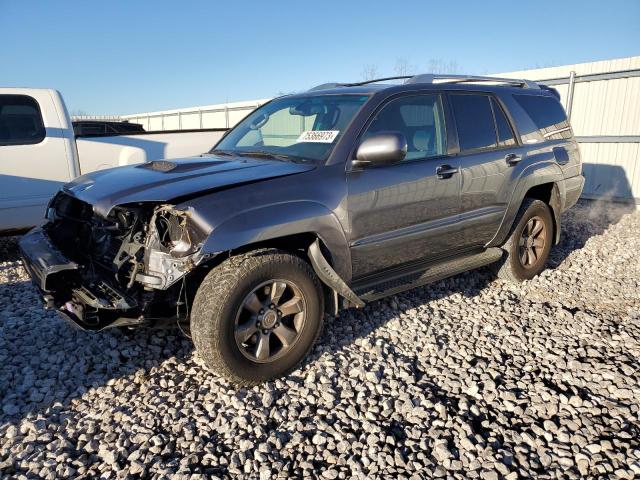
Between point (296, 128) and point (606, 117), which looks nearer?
point (296, 128)

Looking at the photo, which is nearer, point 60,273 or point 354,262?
point 60,273

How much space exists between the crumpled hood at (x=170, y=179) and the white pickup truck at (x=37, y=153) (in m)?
2.54

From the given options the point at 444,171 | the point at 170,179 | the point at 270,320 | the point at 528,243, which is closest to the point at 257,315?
the point at 270,320

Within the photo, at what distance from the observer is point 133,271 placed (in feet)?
9.86

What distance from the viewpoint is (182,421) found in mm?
2852

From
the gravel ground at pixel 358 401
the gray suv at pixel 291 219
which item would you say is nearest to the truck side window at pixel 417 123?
the gray suv at pixel 291 219

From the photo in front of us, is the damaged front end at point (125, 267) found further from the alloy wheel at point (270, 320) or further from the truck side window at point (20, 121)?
the truck side window at point (20, 121)

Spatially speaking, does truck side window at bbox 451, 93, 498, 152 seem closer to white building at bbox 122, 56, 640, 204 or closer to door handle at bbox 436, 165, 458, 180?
door handle at bbox 436, 165, 458, 180

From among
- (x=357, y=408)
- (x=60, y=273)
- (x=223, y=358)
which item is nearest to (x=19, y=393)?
(x=60, y=273)

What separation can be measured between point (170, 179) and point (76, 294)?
36.4 inches

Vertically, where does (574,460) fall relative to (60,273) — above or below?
below

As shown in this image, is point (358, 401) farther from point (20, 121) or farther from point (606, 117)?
point (606, 117)

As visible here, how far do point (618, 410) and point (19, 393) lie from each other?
3720mm

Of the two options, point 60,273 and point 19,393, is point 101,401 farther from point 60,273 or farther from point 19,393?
point 60,273
